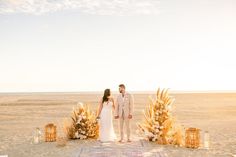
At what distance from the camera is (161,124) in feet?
48.8

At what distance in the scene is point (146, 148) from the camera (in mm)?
13430

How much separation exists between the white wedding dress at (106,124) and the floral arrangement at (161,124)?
51.2 inches

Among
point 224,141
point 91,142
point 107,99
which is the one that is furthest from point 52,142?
point 224,141

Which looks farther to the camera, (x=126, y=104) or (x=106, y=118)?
(x=106, y=118)

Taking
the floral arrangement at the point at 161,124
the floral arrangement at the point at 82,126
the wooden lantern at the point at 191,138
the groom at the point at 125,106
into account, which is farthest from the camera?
the floral arrangement at the point at 82,126

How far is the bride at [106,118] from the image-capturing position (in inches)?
587

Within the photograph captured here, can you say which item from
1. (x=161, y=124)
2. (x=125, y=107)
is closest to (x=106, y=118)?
(x=125, y=107)

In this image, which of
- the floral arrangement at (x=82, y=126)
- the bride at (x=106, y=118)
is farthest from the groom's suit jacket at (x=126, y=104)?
the floral arrangement at (x=82, y=126)

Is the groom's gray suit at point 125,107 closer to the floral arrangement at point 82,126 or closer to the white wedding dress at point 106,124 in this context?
the white wedding dress at point 106,124

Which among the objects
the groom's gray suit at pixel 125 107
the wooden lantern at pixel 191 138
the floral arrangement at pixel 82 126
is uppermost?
the groom's gray suit at pixel 125 107

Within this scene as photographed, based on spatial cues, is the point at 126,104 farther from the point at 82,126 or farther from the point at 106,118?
the point at 82,126

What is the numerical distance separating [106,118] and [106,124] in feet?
0.73

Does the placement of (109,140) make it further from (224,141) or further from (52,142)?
(224,141)

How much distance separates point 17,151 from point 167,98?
5.69 meters
